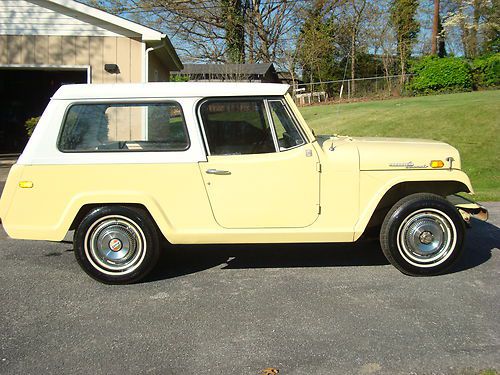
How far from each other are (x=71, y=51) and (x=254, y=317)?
10048 mm

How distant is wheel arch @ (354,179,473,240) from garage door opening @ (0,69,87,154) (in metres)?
15.4

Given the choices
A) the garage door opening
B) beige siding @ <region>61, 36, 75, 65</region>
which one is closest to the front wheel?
beige siding @ <region>61, 36, 75, 65</region>

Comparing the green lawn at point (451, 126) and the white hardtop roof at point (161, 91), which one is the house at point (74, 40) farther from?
the green lawn at point (451, 126)

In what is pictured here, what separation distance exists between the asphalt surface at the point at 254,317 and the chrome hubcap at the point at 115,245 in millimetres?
214

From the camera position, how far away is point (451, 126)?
16.0 metres

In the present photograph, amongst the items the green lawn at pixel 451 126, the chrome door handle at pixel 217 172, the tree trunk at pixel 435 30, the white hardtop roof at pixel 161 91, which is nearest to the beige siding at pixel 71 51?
the white hardtop roof at pixel 161 91

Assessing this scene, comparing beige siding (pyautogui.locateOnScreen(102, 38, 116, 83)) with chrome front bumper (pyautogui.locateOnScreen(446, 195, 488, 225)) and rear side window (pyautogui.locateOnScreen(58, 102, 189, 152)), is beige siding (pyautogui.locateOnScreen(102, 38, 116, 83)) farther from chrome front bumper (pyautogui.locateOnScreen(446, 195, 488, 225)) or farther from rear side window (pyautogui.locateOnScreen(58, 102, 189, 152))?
chrome front bumper (pyautogui.locateOnScreen(446, 195, 488, 225))

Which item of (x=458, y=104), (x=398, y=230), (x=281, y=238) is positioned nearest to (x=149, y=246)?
(x=281, y=238)

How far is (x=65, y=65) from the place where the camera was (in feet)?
39.0

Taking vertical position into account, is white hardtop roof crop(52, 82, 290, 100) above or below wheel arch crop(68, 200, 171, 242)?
above

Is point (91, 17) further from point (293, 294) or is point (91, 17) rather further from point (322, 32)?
point (322, 32)

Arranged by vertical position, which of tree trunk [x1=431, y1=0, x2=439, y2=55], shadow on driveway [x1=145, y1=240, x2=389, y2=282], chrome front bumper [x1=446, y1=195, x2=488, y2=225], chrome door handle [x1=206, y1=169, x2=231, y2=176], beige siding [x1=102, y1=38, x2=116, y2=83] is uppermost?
tree trunk [x1=431, y1=0, x2=439, y2=55]

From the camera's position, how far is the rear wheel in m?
4.50

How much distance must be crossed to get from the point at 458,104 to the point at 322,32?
16499 millimetres
